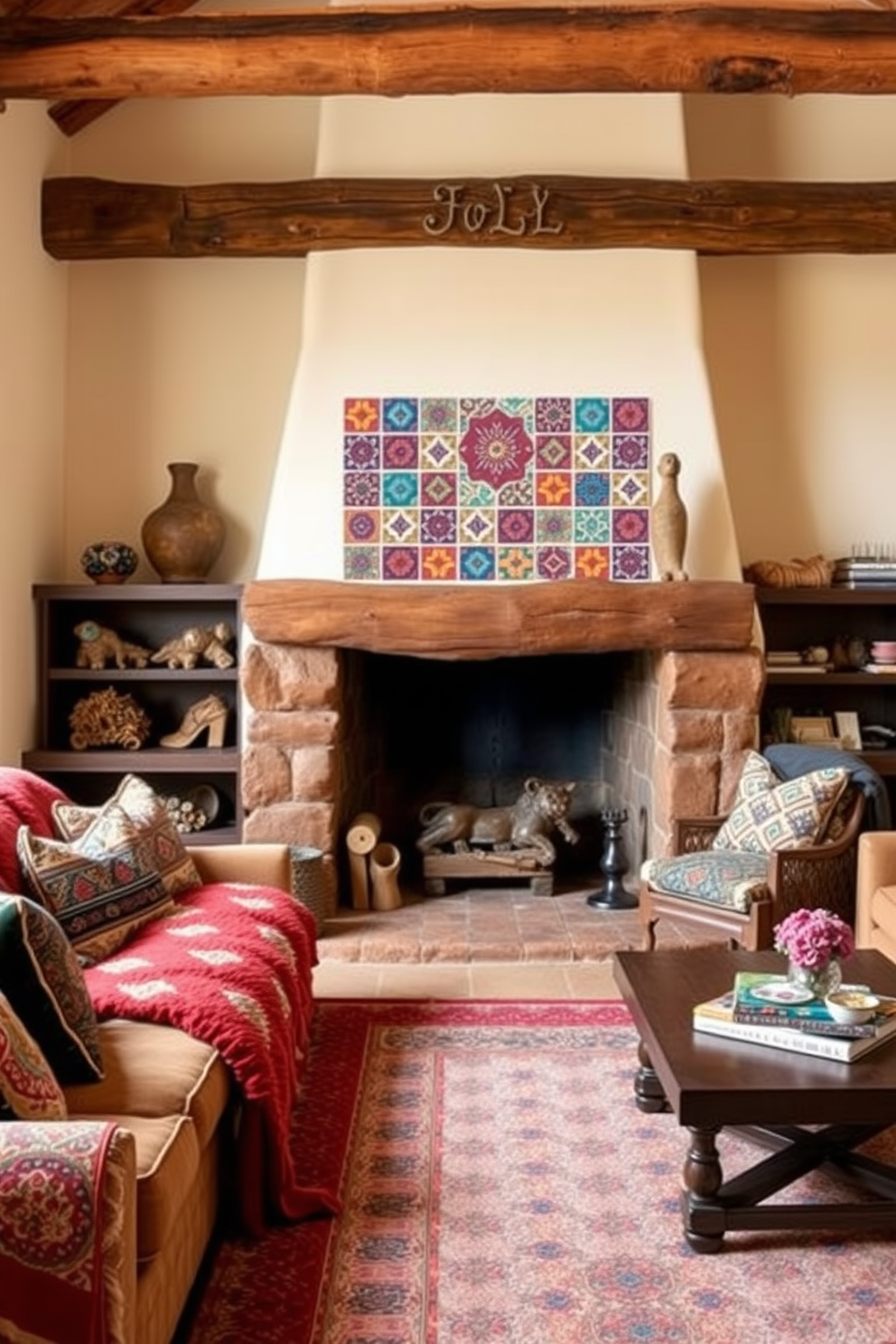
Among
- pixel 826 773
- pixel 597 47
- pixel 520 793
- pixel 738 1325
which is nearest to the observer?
pixel 738 1325

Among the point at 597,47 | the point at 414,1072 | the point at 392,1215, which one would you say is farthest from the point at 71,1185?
the point at 597,47

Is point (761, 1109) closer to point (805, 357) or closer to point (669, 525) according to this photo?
point (669, 525)

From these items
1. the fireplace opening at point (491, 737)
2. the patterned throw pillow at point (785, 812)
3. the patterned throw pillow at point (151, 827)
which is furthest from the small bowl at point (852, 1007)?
the fireplace opening at point (491, 737)

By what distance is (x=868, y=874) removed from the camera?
12.4 ft

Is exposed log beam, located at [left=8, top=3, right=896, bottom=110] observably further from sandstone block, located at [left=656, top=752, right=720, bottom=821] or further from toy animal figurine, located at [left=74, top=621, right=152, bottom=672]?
sandstone block, located at [left=656, top=752, right=720, bottom=821]

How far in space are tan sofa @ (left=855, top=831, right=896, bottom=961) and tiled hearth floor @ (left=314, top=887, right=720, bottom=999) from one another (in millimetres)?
809

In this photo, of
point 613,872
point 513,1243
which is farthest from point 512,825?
point 513,1243

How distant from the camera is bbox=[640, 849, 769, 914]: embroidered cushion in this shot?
12.2 ft

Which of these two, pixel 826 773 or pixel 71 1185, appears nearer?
pixel 71 1185

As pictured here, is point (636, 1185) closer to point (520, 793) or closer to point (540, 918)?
point (540, 918)

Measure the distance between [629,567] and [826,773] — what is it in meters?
1.19

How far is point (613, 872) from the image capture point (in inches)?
194

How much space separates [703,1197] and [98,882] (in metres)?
1.47

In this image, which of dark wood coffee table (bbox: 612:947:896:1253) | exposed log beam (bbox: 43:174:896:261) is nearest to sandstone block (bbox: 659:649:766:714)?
exposed log beam (bbox: 43:174:896:261)
